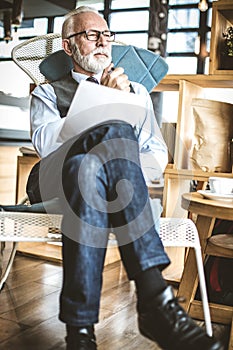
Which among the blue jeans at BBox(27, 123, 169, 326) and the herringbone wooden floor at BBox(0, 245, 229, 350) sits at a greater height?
the blue jeans at BBox(27, 123, 169, 326)

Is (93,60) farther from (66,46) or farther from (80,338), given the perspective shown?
(80,338)

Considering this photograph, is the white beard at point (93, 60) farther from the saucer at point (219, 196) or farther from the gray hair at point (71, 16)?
the saucer at point (219, 196)

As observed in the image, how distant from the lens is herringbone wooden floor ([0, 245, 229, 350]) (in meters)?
1.73

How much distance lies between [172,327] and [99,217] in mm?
332

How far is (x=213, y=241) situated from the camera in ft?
6.31

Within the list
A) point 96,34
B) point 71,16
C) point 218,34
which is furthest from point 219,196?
point 218,34

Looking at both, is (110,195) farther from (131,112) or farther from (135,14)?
(135,14)

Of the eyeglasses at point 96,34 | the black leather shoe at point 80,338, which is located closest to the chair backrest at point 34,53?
the eyeglasses at point 96,34

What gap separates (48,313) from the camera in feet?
6.56

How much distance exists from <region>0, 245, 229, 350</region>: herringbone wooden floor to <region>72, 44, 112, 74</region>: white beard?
0.96 metres

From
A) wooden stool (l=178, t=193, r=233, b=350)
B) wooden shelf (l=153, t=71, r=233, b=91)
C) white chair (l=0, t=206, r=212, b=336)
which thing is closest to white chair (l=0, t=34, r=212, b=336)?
white chair (l=0, t=206, r=212, b=336)

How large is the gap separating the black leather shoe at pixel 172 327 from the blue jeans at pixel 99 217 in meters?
0.09

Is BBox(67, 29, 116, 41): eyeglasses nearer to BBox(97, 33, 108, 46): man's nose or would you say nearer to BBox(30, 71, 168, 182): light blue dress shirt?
BBox(97, 33, 108, 46): man's nose

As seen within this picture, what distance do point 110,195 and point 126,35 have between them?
7807mm
